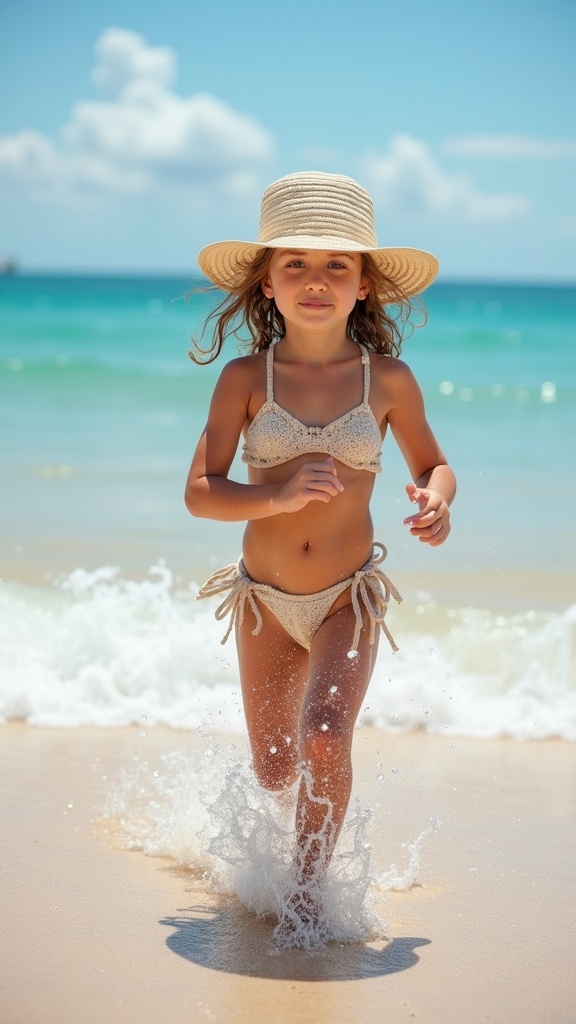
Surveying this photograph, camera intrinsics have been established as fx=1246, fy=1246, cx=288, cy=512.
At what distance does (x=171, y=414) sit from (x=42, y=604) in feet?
24.1

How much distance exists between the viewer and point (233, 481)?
3086 millimetres

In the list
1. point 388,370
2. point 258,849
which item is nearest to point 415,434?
point 388,370

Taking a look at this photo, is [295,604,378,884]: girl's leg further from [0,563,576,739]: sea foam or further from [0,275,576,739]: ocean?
[0,563,576,739]: sea foam

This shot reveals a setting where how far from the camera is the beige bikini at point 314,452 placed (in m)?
3.16

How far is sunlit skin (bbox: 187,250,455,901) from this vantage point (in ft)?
10.1

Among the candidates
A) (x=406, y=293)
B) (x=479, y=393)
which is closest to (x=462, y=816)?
(x=406, y=293)

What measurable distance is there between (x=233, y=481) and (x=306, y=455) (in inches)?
8.5

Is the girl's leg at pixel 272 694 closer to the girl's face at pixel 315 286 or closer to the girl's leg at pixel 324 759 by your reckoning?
the girl's leg at pixel 324 759

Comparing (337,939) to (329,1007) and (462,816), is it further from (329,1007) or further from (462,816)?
(462,816)

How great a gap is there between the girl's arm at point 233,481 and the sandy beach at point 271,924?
1.00m

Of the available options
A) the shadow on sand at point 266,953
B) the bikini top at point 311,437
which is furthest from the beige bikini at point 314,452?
the shadow on sand at point 266,953

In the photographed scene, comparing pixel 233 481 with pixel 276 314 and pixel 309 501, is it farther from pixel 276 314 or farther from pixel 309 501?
pixel 276 314

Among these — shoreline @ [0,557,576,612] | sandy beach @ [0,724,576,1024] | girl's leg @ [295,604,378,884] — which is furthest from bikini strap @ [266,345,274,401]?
shoreline @ [0,557,576,612]

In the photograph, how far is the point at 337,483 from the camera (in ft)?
9.37
